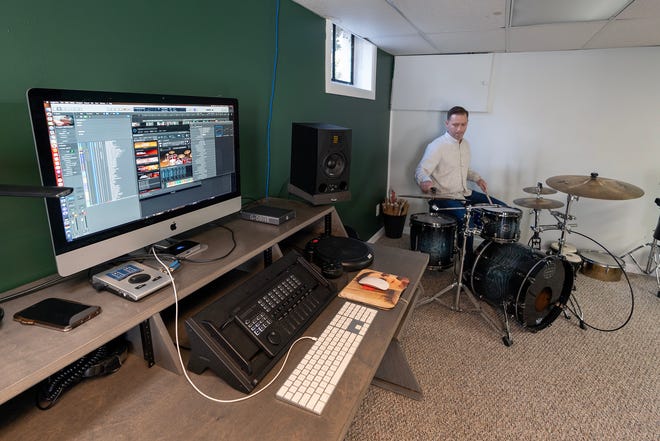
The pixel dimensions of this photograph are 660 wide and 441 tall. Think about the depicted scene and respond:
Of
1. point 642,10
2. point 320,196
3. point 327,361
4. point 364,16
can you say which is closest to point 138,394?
point 327,361

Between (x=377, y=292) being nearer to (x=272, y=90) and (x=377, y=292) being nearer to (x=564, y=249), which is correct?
(x=272, y=90)

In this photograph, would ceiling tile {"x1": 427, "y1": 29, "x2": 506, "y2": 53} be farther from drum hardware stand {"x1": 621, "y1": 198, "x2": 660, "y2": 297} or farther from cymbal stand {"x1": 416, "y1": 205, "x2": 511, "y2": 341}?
drum hardware stand {"x1": 621, "y1": 198, "x2": 660, "y2": 297}

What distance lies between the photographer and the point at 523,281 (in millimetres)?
2064

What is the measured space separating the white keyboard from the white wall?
2.95 meters

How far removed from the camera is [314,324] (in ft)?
3.75

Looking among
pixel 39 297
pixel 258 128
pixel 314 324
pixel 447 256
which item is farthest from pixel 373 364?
pixel 447 256

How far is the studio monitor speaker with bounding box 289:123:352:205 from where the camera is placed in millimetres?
1625

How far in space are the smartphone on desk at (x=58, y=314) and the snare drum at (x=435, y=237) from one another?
7.48 ft

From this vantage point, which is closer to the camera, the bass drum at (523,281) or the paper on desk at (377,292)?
the paper on desk at (377,292)

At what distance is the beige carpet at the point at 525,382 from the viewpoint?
1.65 metres

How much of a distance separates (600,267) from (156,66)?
11.2ft

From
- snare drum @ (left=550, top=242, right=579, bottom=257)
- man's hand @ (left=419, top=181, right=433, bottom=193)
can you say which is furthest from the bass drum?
man's hand @ (left=419, top=181, right=433, bottom=193)

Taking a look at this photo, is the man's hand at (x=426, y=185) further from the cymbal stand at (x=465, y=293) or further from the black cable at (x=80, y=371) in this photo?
the black cable at (x=80, y=371)

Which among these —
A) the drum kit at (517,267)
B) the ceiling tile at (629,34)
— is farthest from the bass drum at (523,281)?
the ceiling tile at (629,34)
